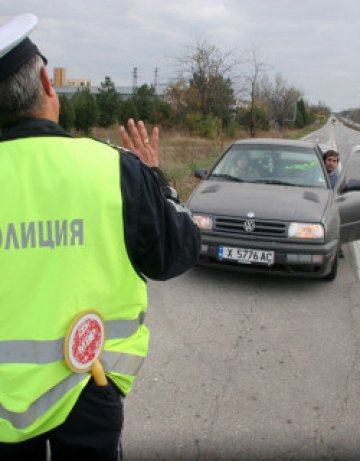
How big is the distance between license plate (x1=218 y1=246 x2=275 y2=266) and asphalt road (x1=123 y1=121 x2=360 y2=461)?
326mm

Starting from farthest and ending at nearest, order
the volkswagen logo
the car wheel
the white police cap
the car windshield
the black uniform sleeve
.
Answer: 1. the car windshield
2. the car wheel
3. the volkswagen logo
4. the black uniform sleeve
5. the white police cap

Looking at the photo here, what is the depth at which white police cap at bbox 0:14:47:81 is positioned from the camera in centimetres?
130

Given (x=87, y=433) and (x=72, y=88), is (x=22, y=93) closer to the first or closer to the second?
(x=87, y=433)

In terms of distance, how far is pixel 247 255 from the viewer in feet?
16.6

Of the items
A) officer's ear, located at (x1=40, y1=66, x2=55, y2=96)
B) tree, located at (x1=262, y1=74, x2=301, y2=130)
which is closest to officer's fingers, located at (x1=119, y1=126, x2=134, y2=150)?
officer's ear, located at (x1=40, y1=66, x2=55, y2=96)

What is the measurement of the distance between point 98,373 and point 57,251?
368 millimetres

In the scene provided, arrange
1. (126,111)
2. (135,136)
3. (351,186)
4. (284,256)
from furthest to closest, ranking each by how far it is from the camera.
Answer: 1. (126,111)
2. (351,186)
3. (284,256)
4. (135,136)

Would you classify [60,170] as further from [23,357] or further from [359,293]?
[359,293]

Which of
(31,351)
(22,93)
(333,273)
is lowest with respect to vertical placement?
(333,273)

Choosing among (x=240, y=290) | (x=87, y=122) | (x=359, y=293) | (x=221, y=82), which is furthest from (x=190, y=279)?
(x=87, y=122)

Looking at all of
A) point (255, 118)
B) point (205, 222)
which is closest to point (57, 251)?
point (205, 222)

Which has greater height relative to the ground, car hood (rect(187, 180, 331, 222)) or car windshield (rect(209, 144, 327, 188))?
car windshield (rect(209, 144, 327, 188))

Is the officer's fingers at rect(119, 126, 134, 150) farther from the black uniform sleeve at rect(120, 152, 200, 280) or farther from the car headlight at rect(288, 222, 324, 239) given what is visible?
the car headlight at rect(288, 222, 324, 239)

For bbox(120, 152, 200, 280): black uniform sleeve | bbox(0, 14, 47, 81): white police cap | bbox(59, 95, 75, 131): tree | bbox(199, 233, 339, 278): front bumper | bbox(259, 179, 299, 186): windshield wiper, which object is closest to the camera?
bbox(0, 14, 47, 81): white police cap
